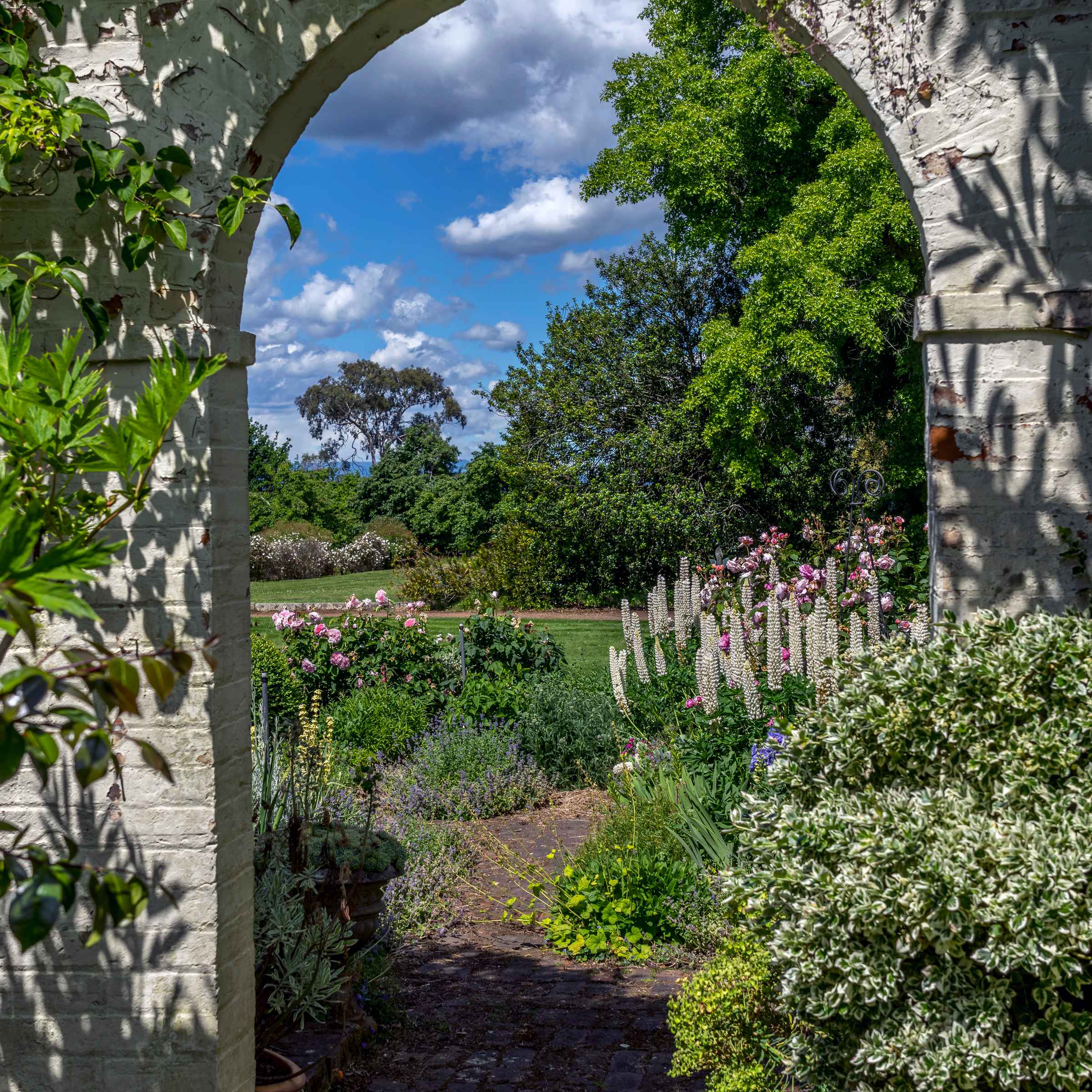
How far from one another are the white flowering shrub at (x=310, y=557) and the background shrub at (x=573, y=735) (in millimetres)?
15563

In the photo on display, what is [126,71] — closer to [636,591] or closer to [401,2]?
[401,2]

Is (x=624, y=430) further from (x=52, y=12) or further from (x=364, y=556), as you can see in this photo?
(x=52, y=12)

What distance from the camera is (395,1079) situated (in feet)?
11.4

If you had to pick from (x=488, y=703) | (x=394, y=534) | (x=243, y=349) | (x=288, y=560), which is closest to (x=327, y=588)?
(x=288, y=560)

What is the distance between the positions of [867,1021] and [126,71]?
286 centimetres

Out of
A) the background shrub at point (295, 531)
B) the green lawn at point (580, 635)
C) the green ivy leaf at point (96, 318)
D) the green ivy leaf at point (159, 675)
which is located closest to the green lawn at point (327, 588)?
the background shrub at point (295, 531)

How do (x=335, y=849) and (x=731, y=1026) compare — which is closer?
(x=731, y=1026)

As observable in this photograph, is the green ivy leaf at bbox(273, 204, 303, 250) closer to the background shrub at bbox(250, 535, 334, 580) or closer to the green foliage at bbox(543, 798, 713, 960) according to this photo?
the green foliage at bbox(543, 798, 713, 960)

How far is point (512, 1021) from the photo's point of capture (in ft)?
13.0

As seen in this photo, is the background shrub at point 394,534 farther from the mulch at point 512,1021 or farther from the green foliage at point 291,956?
the green foliage at point 291,956

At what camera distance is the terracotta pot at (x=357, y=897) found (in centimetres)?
374

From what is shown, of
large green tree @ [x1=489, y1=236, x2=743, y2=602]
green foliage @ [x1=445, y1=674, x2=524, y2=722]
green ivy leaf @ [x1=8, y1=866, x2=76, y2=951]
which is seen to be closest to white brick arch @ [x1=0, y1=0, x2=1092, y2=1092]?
green ivy leaf @ [x1=8, y1=866, x2=76, y2=951]

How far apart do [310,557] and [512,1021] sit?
63.5 feet

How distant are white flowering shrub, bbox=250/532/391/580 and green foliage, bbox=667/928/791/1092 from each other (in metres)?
19.6
